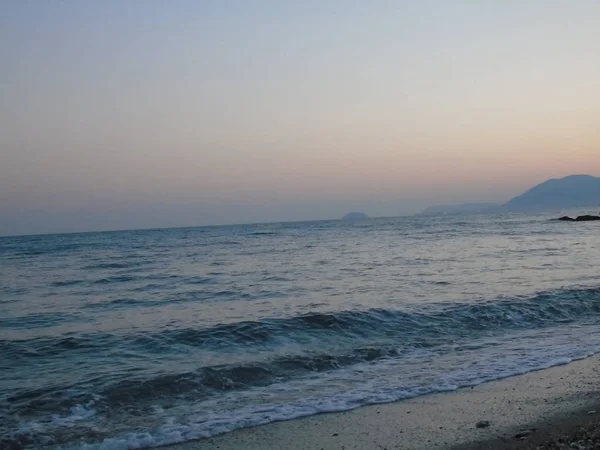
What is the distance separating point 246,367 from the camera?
9.73m

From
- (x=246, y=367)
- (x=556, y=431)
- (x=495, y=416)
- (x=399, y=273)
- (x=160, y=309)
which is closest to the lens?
(x=556, y=431)

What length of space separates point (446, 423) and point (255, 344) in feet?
18.7

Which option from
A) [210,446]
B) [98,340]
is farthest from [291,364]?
[98,340]

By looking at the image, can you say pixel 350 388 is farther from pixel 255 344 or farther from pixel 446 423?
pixel 255 344

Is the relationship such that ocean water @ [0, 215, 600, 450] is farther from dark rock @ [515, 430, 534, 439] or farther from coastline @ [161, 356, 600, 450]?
dark rock @ [515, 430, 534, 439]

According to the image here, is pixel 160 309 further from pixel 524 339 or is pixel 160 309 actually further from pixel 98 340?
pixel 524 339

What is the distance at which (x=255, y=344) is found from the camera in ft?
38.1

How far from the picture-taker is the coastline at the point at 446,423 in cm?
605

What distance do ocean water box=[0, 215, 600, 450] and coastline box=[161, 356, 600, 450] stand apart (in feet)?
1.21

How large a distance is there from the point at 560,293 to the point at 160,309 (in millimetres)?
12668

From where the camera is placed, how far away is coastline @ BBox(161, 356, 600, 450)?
605 centimetres

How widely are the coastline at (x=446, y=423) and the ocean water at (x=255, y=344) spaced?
0.37 m

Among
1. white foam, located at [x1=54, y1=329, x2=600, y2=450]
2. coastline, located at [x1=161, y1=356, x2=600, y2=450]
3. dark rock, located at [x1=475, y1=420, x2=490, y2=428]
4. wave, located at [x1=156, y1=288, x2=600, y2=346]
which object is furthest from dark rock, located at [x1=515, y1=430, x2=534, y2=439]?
wave, located at [x1=156, y1=288, x2=600, y2=346]

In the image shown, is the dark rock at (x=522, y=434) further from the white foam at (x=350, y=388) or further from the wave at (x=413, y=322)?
the wave at (x=413, y=322)
